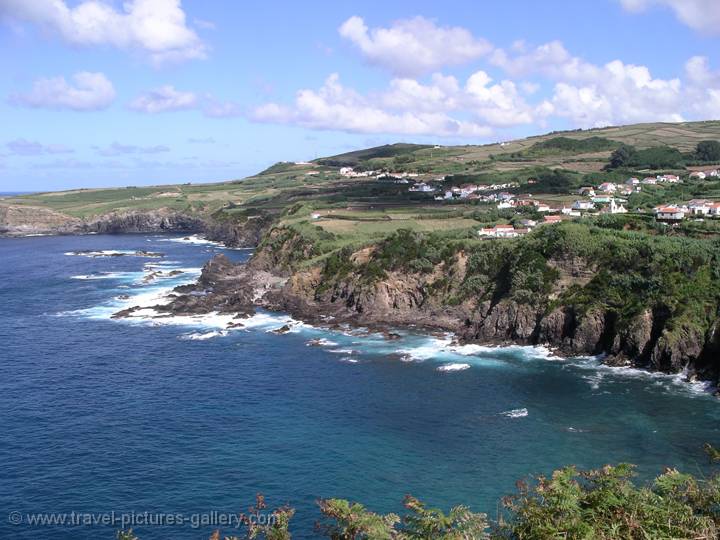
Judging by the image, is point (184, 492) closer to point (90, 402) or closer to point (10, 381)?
point (90, 402)

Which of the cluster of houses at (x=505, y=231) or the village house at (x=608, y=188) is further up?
the village house at (x=608, y=188)

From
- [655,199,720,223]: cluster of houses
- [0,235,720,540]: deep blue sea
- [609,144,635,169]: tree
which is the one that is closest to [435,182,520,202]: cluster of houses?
[609,144,635,169]: tree

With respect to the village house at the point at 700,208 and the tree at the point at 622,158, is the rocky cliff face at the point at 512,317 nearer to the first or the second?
the village house at the point at 700,208

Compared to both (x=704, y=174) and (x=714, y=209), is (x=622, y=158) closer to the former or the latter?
(x=704, y=174)

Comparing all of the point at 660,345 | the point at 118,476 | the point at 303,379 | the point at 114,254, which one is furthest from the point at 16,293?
the point at 660,345

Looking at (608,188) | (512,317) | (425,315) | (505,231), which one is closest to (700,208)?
(505,231)

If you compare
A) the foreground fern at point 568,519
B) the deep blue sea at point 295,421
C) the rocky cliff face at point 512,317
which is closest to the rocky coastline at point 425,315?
the rocky cliff face at point 512,317

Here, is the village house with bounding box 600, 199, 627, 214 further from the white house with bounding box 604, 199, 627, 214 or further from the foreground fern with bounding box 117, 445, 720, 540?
the foreground fern with bounding box 117, 445, 720, 540
